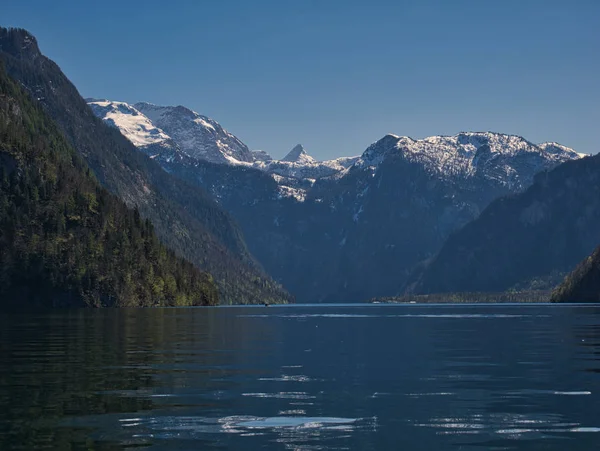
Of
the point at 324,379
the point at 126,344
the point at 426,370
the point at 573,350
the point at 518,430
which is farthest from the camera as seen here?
the point at 126,344

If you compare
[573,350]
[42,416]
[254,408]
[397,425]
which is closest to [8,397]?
[42,416]

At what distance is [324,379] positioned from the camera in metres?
55.4

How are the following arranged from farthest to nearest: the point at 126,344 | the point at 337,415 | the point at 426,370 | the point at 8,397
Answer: the point at 126,344, the point at 426,370, the point at 8,397, the point at 337,415

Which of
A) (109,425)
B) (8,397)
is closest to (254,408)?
(109,425)

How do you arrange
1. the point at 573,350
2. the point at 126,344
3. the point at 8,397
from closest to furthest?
the point at 8,397, the point at 573,350, the point at 126,344

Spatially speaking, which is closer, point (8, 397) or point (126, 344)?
point (8, 397)

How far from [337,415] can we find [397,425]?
368 centimetres

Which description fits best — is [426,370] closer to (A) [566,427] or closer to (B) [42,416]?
(A) [566,427]

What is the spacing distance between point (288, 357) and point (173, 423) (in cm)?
3605

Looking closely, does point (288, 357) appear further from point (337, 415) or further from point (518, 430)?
point (518, 430)

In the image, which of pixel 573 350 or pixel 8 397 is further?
pixel 573 350

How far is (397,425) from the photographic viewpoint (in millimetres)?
37719

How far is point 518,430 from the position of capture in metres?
36.7

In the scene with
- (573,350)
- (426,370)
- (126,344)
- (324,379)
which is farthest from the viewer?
(126,344)
